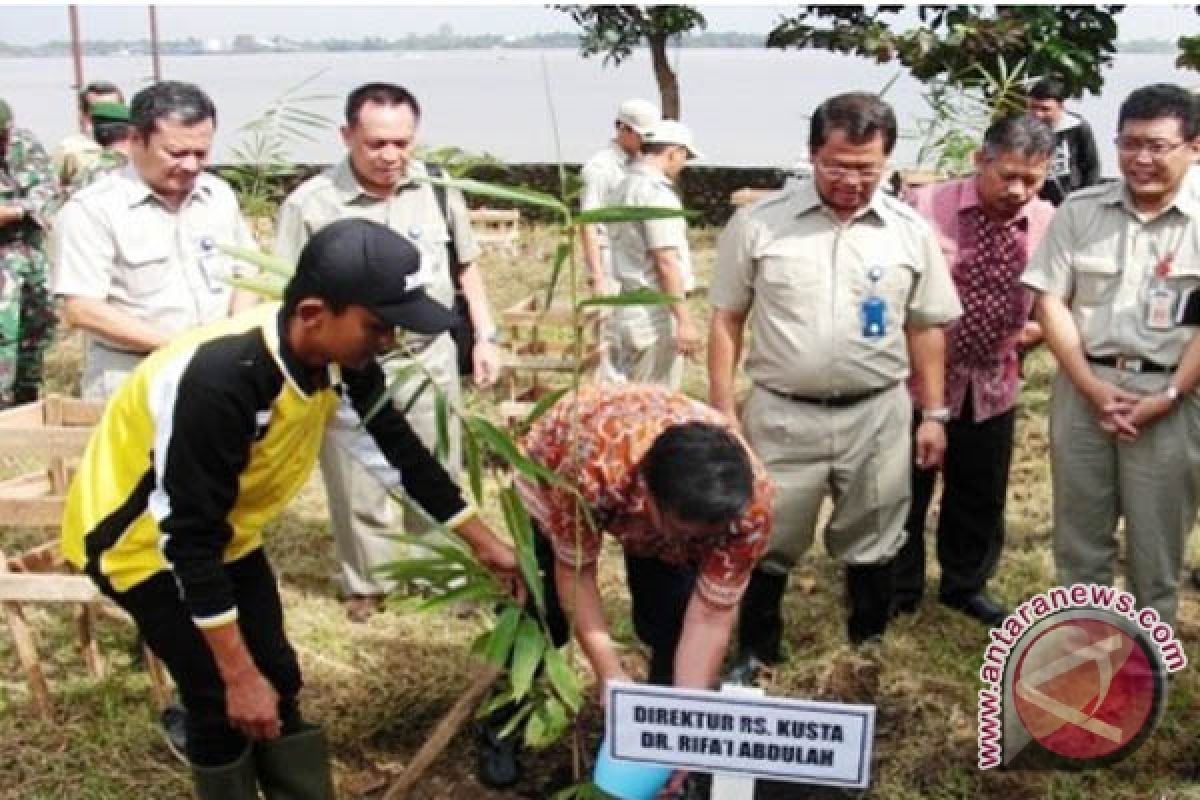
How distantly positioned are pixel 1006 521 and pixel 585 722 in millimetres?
2172

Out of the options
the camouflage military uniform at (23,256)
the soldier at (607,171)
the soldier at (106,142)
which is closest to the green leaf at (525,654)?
the camouflage military uniform at (23,256)

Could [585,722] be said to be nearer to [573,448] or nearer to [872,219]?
[573,448]

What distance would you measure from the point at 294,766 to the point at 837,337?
4.98 ft

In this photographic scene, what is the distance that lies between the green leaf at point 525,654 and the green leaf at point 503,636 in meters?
0.01

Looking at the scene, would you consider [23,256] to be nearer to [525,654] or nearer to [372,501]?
[372,501]

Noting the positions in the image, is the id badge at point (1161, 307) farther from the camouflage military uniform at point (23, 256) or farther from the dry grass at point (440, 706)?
the camouflage military uniform at point (23, 256)

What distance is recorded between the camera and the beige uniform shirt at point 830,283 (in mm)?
2977

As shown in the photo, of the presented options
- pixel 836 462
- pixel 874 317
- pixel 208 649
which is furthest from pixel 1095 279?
pixel 208 649

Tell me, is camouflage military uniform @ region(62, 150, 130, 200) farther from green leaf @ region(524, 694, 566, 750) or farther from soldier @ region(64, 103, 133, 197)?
green leaf @ region(524, 694, 566, 750)

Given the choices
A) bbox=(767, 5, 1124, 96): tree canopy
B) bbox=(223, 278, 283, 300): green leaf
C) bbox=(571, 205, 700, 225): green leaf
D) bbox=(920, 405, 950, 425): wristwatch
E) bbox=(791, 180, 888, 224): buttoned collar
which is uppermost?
bbox=(767, 5, 1124, 96): tree canopy

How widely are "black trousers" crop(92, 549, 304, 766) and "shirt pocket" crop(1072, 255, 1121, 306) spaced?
6.53 feet

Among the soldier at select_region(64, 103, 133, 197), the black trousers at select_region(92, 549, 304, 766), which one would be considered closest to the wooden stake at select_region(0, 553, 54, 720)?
the black trousers at select_region(92, 549, 304, 766)

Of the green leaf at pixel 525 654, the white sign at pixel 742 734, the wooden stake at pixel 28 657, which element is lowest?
the wooden stake at pixel 28 657

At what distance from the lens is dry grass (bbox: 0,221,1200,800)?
286cm
